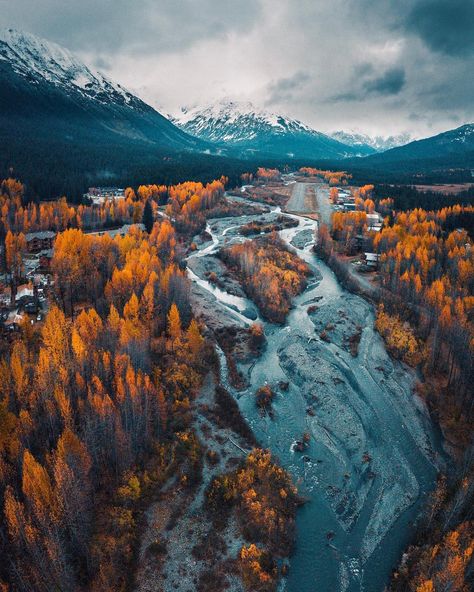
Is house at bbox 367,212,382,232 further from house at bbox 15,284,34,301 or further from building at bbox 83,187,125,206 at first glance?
house at bbox 15,284,34,301

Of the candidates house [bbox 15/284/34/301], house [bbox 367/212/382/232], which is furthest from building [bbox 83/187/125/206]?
house [bbox 367/212/382/232]

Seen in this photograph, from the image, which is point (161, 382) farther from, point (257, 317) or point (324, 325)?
point (324, 325)

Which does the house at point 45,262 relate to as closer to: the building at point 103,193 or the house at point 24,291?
the house at point 24,291

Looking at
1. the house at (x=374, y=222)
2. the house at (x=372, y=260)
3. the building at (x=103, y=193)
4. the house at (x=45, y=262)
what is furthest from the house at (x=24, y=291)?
the house at (x=374, y=222)

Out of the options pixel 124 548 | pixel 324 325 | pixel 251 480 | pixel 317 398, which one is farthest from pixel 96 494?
pixel 324 325

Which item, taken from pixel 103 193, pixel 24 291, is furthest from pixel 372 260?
pixel 103 193

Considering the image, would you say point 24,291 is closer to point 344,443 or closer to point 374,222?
point 344,443
